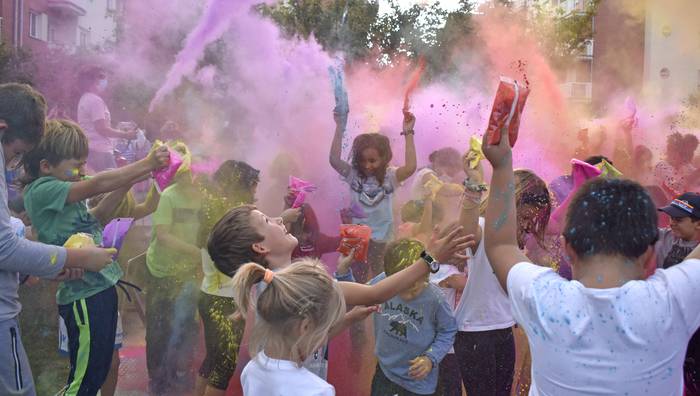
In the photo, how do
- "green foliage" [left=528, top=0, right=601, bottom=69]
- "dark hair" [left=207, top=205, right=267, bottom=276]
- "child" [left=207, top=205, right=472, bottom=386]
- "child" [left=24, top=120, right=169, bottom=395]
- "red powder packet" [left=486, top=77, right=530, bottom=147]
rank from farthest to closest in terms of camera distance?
1. "green foliage" [left=528, top=0, right=601, bottom=69]
2. "child" [left=24, top=120, right=169, bottom=395]
3. "dark hair" [left=207, top=205, right=267, bottom=276]
4. "child" [left=207, top=205, right=472, bottom=386]
5. "red powder packet" [left=486, top=77, right=530, bottom=147]

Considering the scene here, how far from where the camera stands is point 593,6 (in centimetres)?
665

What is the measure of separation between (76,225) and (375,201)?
200 cm

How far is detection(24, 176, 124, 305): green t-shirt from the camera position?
322cm

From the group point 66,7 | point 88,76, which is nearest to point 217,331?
point 88,76

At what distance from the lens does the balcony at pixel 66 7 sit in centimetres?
444

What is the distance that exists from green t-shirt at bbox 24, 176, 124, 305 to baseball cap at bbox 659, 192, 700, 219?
2.78 meters

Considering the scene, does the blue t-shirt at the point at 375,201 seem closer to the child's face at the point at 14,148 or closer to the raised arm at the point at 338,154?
the raised arm at the point at 338,154

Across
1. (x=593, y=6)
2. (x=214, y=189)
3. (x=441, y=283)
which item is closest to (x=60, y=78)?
(x=214, y=189)

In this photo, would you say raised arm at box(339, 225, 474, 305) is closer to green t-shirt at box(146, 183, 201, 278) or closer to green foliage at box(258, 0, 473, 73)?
green t-shirt at box(146, 183, 201, 278)

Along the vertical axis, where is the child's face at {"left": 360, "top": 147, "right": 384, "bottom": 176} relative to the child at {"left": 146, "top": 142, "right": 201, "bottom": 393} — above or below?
above

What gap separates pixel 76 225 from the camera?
3.36m

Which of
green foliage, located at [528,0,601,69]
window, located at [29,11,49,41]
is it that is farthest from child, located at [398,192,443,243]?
window, located at [29,11,49,41]

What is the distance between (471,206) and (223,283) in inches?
66.3

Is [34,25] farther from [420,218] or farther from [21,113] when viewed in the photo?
[420,218]
